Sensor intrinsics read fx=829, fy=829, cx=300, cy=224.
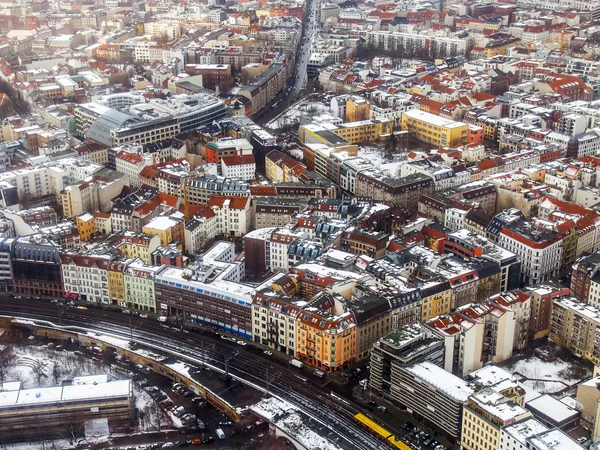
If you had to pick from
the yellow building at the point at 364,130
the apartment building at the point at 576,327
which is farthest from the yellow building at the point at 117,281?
the yellow building at the point at 364,130

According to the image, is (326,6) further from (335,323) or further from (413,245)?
(335,323)

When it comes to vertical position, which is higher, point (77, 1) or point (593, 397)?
point (77, 1)

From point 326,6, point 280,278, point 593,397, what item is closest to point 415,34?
point 326,6

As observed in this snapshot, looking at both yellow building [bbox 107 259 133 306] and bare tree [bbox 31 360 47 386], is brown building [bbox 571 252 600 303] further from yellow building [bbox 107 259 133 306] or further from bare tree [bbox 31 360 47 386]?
bare tree [bbox 31 360 47 386]

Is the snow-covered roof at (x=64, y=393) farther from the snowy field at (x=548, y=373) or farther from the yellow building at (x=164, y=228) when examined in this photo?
the snowy field at (x=548, y=373)

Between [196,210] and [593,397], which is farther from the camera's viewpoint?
[196,210]

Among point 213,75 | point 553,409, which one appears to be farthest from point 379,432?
point 213,75

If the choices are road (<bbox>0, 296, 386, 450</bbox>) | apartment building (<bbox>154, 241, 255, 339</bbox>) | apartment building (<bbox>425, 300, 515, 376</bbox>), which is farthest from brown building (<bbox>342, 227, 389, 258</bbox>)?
road (<bbox>0, 296, 386, 450</bbox>)
